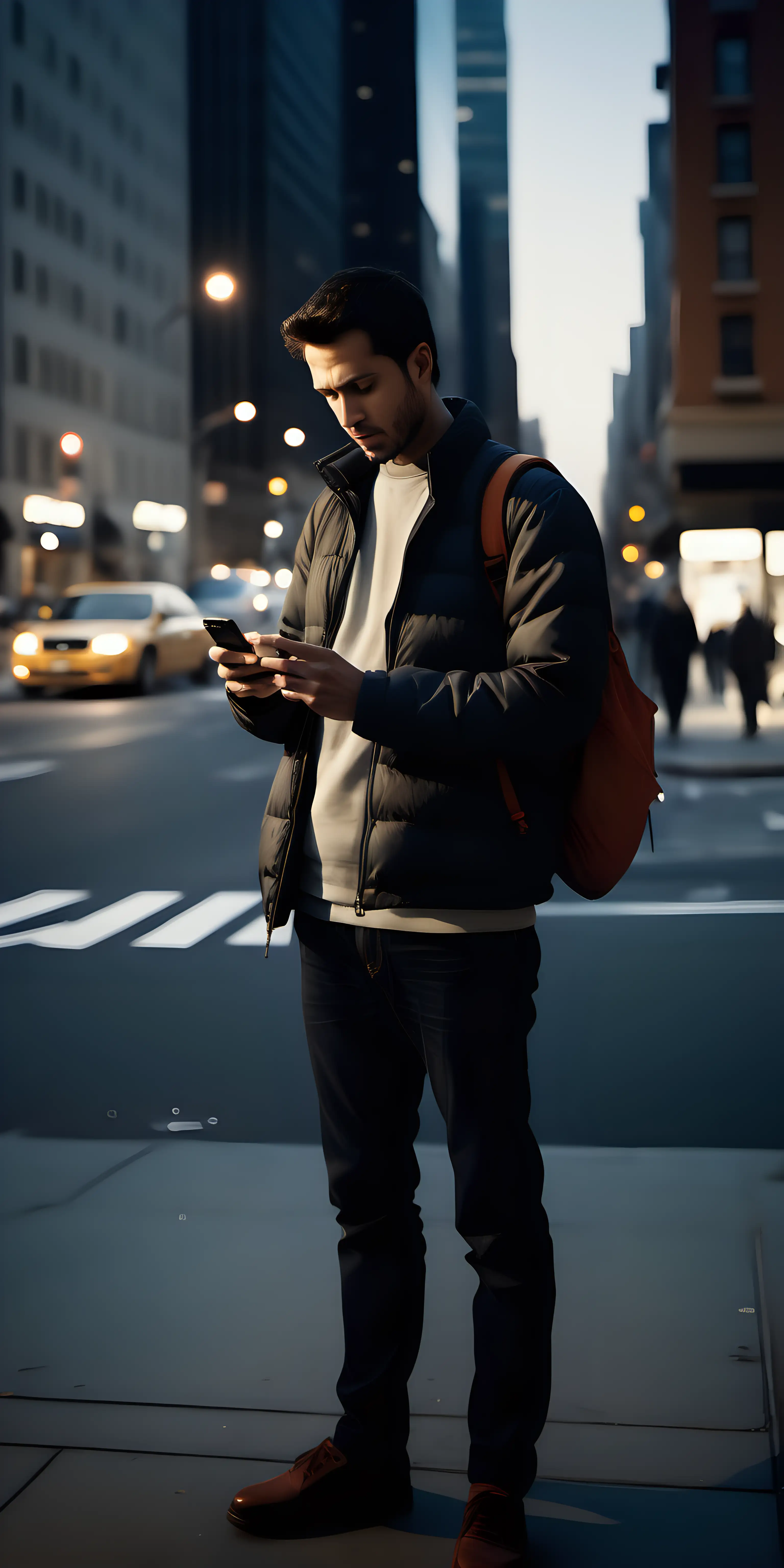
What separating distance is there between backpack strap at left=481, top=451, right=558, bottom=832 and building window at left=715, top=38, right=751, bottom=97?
22891 millimetres

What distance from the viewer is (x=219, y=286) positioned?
573 inches

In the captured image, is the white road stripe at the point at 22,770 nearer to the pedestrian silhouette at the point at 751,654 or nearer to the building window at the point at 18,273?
the pedestrian silhouette at the point at 751,654

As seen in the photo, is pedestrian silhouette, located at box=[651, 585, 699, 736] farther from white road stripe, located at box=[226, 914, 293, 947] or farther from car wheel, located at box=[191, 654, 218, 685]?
white road stripe, located at box=[226, 914, 293, 947]

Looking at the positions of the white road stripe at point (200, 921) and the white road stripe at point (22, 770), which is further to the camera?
the white road stripe at point (22, 770)

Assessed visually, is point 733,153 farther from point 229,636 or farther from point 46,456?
point 46,456

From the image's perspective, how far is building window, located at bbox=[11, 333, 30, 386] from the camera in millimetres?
44844

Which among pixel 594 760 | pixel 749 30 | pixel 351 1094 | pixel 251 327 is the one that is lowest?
pixel 351 1094

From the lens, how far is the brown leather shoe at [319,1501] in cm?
244

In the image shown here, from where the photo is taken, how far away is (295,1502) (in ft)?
8.03

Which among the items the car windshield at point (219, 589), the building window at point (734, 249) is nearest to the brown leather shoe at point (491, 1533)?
the building window at point (734, 249)

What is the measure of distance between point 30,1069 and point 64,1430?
2.92 m

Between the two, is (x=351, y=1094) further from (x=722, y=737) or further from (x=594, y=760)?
(x=722, y=737)

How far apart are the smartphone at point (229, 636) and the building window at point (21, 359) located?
149ft

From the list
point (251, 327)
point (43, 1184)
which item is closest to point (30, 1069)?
point (43, 1184)
